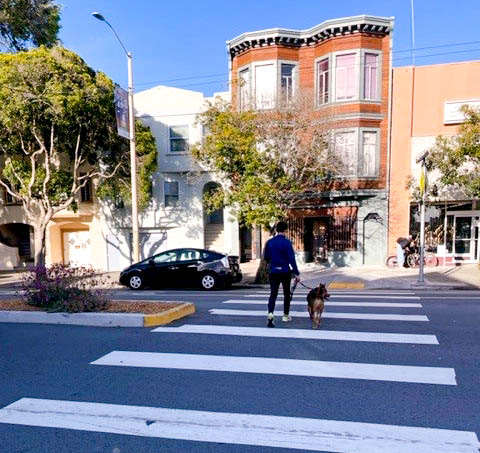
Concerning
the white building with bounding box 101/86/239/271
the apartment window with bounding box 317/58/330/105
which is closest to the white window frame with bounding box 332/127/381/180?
the apartment window with bounding box 317/58/330/105

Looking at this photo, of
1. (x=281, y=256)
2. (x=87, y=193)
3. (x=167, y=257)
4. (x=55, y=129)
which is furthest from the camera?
(x=87, y=193)

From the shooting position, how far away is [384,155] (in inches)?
661

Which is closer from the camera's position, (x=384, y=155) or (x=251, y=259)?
(x=384, y=155)

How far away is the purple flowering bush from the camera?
6.86 metres

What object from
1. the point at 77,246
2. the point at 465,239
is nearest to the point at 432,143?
the point at 465,239

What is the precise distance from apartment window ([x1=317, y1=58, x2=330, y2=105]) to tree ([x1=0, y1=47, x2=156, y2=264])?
826cm

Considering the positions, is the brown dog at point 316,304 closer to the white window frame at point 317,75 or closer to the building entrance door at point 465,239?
the white window frame at point 317,75

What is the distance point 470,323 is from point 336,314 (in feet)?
7.36

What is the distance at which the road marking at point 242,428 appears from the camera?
9.33ft

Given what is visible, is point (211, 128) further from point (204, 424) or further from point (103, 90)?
point (204, 424)

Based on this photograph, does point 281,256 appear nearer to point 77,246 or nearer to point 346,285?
point 346,285

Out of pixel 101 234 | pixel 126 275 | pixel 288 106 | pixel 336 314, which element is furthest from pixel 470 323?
pixel 101 234

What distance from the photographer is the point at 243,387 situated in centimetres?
389

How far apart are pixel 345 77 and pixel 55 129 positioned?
12.7 meters
